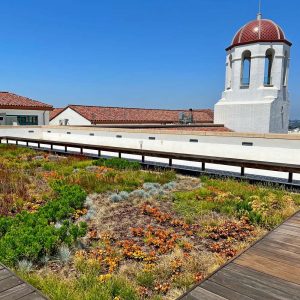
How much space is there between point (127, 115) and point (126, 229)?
112 ft

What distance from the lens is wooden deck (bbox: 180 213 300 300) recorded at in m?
3.03

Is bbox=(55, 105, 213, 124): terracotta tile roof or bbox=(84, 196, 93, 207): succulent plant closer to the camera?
bbox=(84, 196, 93, 207): succulent plant

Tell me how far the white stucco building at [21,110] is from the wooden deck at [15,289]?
3108cm

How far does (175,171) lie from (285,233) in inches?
→ 288

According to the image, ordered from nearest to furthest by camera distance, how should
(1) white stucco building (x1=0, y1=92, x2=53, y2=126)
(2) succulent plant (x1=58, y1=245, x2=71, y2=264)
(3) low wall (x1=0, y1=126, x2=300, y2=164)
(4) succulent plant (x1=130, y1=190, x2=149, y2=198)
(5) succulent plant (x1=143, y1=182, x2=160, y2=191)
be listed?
(2) succulent plant (x1=58, y1=245, x2=71, y2=264) → (4) succulent plant (x1=130, y1=190, x2=149, y2=198) → (5) succulent plant (x1=143, y1=182, x2=160, y2=191) → (3) low wall (x1=0, y1=126, x2=300, y2=164) → (1) white stucco building (x1=0, y1=92, x2=53, y2=126)

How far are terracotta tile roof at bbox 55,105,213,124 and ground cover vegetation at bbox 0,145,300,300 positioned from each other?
85.2ft

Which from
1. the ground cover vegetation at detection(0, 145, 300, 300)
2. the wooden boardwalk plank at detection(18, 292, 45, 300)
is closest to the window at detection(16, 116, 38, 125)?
the ground cover vegetation at detection(0, 145, 300, 300)

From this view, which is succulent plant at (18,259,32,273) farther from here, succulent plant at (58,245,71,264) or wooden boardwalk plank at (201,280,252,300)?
wooden boardwalk plank at (201,280,252,300)

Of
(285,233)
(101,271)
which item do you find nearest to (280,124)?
(285,233)

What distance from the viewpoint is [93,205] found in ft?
24.5

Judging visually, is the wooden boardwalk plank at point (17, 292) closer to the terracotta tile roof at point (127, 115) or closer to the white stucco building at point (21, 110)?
the terracotta tile roof at point (127, 115)

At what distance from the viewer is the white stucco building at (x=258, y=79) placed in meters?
24.2

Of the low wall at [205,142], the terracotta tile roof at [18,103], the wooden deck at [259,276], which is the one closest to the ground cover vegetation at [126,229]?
the wooden deck at [259,276]

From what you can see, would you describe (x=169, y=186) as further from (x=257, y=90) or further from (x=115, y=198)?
(x=257, y=90)
